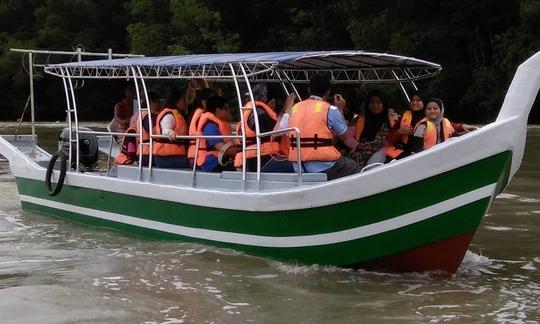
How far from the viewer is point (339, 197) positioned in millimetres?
7059

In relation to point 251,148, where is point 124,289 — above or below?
below

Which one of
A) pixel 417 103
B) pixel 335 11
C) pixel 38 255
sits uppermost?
pixel 335 11

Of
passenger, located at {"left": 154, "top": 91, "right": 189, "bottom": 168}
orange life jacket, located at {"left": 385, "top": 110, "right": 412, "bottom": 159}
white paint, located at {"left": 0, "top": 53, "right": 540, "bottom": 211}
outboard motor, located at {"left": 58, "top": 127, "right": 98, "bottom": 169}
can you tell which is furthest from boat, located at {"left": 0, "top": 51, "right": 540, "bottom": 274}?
outboard motor, located at {"left": 58, "top": 127, "right": 98, "bottom": 169}

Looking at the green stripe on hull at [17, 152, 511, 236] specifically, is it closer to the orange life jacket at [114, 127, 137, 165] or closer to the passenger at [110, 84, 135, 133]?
the orange life jacket at [114, 127, 137, 165]

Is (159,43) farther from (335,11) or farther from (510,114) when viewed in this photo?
(510,114)

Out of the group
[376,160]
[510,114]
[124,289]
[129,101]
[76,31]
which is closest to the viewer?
[510,114]

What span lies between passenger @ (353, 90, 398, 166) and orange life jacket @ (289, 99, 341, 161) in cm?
136

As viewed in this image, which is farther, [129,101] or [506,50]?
[506,50]

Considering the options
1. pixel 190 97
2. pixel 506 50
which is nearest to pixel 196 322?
pixel 190 97

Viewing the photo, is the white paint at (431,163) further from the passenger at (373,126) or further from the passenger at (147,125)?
the passenger at (147,125)

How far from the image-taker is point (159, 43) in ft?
171

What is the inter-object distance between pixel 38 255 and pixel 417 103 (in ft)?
14.2

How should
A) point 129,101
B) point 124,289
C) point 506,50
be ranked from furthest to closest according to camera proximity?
1. point 506,50
2. point 129,101
3. point 124,289

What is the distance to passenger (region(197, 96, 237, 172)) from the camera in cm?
881
